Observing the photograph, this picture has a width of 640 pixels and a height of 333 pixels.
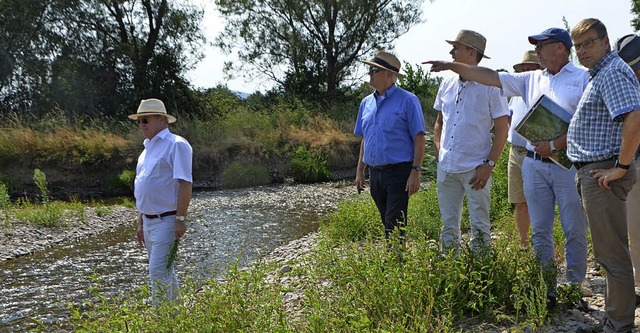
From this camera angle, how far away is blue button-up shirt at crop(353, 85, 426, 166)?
5.00 m

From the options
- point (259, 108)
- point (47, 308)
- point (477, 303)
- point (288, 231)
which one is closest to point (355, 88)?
point (259, 108)

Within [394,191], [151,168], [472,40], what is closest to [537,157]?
[472,40]

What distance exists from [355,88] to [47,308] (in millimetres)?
23531

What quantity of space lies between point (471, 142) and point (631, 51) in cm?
125

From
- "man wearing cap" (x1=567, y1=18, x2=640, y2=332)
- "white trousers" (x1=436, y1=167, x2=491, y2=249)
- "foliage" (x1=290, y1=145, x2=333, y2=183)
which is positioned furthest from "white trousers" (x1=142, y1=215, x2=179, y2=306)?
"foliage" (x1=290, y1=145, x2=333, y2=183)

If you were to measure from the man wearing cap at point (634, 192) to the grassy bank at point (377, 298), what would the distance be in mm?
771

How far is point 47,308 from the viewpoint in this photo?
6.39m

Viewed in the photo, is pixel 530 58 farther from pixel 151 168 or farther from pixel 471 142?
pixel 151 168

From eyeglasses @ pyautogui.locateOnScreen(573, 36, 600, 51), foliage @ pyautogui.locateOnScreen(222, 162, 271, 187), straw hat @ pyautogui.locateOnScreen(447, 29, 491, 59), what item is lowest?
foliage @ pyautogui.locateOnScreen(222, 162, 271, 187)

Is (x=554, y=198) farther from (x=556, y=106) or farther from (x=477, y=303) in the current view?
(x=477, y=303)

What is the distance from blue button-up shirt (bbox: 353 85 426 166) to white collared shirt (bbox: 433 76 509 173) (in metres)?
0.51

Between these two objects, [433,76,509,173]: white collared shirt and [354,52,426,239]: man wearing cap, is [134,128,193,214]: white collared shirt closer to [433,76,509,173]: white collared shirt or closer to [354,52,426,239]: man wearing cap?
[354,52,426,239]: man wearing cap

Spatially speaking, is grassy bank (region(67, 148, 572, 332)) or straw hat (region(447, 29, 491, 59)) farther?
straw hat (region(447, 29, 491, 59))

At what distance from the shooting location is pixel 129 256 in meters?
8.91
